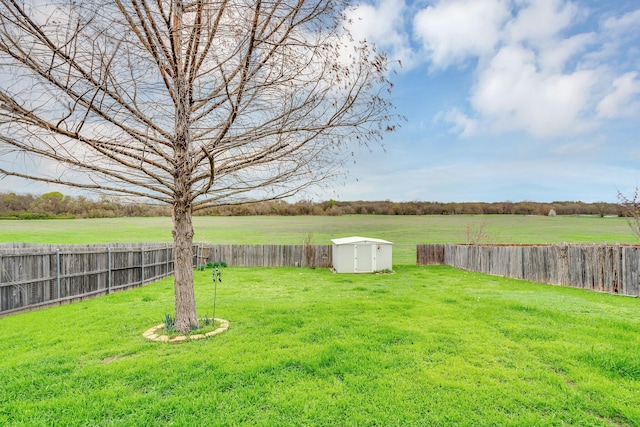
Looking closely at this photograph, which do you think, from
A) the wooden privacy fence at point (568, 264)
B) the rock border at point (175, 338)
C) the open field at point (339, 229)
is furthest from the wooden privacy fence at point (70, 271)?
the wooden privacy fence at point (568, 264)

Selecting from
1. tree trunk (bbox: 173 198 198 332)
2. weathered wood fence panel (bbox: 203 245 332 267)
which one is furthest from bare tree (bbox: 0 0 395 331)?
weathered wood fence panel (bbox: 203 245 332 267)

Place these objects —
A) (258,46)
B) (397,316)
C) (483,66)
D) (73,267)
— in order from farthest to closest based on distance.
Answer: (483,66) → (73,267) → (397,316) → (258,46)

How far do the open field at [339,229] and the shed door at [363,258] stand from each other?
28.4 feet

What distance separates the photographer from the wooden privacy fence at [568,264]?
863 cm

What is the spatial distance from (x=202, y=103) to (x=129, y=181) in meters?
1.46

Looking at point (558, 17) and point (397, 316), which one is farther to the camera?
point (558, 17)

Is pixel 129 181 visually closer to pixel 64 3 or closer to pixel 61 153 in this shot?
pixel 61 153

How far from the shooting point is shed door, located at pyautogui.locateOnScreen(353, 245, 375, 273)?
1520 centimetres

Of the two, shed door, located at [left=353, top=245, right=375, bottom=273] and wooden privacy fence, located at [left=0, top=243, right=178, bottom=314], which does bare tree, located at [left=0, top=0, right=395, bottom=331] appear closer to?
wooden privacy fence, located at [left=0, top=243, right=178, bottom=314]

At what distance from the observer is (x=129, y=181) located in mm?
4492

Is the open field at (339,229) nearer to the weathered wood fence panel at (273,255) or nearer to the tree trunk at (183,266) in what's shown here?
the weathered wood fence panel at (273,255)

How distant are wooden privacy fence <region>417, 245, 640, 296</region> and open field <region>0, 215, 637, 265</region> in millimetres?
9415

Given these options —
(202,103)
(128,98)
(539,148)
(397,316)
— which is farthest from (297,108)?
(539,148)

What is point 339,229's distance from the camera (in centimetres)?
3206
